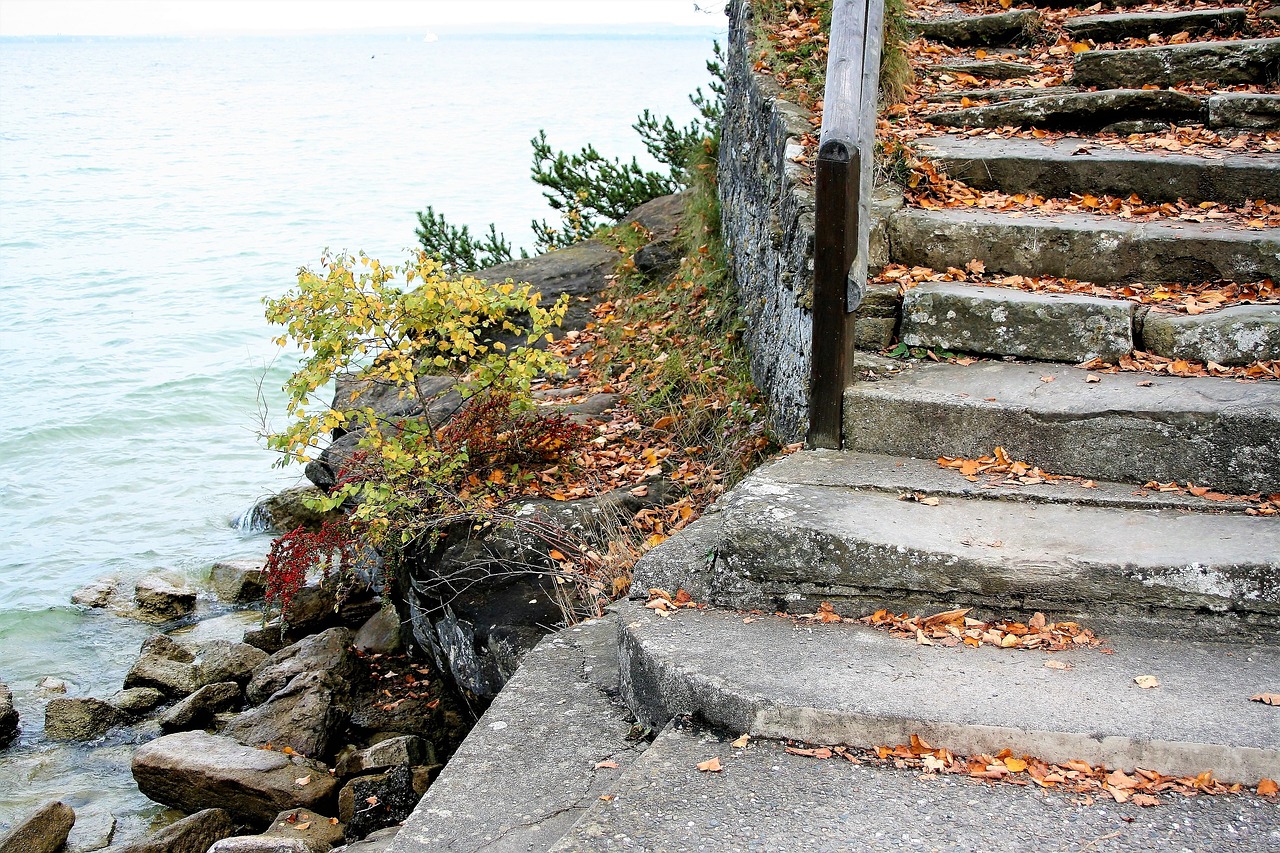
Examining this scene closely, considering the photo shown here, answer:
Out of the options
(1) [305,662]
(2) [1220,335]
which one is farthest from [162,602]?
(2) [1220,335]

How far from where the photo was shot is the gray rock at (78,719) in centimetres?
601

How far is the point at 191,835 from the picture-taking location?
4.50m

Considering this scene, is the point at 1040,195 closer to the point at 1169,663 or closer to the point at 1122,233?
the point at 1122,233

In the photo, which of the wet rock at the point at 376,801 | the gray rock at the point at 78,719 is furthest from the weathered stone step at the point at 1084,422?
the gray rock at the point at 78,719

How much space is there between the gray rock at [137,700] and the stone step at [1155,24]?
690 centimetres

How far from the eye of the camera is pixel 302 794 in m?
4.75

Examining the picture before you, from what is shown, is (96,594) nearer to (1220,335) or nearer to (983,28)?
(983,28)

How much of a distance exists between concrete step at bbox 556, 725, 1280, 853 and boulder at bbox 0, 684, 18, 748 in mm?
5190

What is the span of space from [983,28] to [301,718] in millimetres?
5678

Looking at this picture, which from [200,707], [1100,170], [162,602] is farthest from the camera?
[162,602]

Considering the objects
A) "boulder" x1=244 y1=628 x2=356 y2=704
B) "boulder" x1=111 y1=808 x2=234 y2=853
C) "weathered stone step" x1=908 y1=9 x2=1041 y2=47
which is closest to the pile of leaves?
"boulder" x1=111 y1=808 x2=234 y2=853

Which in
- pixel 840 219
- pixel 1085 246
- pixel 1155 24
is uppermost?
pixel 1155 24

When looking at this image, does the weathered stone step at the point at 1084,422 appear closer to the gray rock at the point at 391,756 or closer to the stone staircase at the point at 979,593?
the stone staircase at the point at 979,593

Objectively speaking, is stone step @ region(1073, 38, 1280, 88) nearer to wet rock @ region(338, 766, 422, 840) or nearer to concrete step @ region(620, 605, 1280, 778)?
concrete step @ region(620, 605, 1280, 778)
